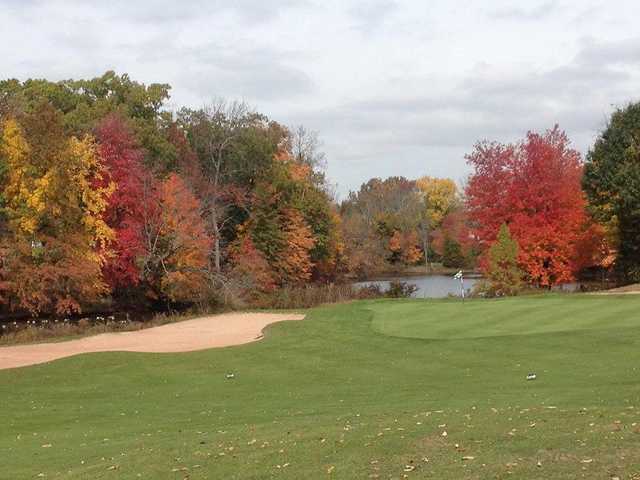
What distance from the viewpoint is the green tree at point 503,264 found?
137ft

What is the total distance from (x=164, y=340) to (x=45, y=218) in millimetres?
11419

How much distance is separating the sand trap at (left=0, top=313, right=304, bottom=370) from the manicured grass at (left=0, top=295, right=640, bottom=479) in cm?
195

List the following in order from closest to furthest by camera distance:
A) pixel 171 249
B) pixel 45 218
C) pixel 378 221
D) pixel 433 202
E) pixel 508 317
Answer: pixel 508 317 < pixel 45 218 < pixel 171 249 < pixel 378 221 < pixel 433 202

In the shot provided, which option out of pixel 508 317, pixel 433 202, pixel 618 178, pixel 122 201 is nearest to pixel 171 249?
pixel 122 201

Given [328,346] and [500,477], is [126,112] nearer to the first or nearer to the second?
[328,346]

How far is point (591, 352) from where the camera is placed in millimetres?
18453

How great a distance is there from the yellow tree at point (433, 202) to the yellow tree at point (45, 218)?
62231 millimetres

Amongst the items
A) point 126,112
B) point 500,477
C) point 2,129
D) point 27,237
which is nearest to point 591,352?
point 500,477

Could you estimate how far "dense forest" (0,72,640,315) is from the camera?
3566 cm

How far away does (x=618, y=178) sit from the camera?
42.0m

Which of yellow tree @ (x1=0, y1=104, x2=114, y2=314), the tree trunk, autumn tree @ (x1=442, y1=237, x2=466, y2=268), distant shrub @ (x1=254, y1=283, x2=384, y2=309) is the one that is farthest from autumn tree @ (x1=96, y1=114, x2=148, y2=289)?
autumn tree @ (x1=442, y1=237, x2=466, y2=268)

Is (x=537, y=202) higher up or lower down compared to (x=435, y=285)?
higher up

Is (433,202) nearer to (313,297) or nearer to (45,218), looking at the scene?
(313,297)

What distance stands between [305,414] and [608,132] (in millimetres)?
36350
